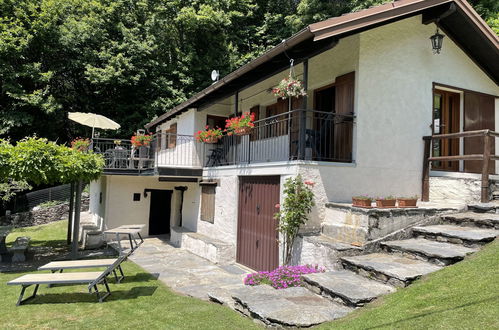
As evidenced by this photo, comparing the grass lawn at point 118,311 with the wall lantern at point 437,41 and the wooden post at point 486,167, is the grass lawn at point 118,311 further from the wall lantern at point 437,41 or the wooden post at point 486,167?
the wall lantern at point 437,41

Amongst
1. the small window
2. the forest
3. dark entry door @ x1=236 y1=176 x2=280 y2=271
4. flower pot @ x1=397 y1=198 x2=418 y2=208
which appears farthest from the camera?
the forest

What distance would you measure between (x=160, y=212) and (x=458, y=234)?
1282 centimetres

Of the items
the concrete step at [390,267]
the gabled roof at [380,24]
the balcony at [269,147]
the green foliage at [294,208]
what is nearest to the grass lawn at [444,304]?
the concrete step at [390,267]

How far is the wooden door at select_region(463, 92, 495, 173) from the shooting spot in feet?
31.8

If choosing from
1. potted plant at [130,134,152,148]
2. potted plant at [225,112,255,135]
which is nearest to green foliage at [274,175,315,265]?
potted plant at [225,112,255,135]

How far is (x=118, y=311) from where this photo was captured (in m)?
5.61

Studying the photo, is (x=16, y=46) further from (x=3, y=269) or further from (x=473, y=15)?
(x=473, y=15)

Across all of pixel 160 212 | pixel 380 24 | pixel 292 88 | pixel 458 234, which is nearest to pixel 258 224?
pixel 292 88

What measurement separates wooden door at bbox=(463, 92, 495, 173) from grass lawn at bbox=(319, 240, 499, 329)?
573 centimetres

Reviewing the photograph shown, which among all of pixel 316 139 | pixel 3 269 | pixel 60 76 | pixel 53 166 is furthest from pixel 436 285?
pixel 60 76

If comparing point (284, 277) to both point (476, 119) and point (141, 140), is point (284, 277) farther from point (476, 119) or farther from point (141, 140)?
point (141, 140)

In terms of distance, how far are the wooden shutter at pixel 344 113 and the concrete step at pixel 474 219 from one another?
239 centimetres

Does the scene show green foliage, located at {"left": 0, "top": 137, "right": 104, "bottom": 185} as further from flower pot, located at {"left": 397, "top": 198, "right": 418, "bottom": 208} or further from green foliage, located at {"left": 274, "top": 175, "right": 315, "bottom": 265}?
flower pot, located at {"left": 397, "top": 198, "right": 418, "bottom": 208}

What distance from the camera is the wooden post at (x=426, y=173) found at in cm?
864
